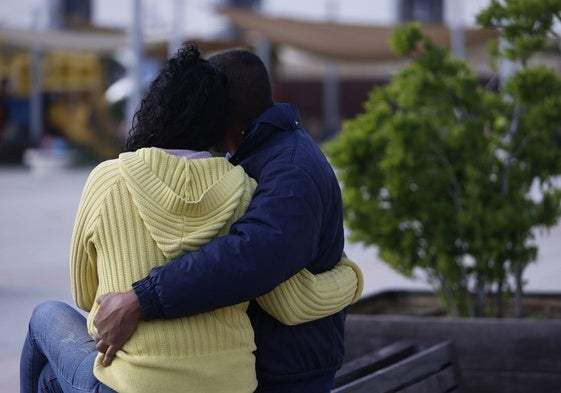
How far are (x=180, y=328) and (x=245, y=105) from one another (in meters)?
0.65

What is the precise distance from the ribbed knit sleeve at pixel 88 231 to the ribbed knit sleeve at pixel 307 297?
0.43m

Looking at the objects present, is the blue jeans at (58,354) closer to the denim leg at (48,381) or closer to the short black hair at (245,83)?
the denim leg at (48,381)

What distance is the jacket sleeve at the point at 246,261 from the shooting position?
101 inches

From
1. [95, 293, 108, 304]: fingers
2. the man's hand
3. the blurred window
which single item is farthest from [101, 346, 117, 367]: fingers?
the blurred window

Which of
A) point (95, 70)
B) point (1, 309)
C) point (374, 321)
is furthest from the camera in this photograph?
point (95, 70)

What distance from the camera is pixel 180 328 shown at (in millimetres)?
2600

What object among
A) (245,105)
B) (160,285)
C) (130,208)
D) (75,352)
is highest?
(245,105)

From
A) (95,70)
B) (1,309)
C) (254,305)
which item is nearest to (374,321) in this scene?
(254,305)

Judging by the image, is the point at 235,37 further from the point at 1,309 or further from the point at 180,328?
the point at 180,328

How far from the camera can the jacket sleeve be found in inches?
101

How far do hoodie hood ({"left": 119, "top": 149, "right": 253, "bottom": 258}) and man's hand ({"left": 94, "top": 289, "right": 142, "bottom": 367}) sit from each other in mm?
145

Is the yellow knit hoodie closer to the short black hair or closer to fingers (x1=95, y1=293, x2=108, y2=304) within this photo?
fingers (x1=95, y1=293, x2=108, y2=304)

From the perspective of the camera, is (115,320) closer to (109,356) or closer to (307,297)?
(109,356)

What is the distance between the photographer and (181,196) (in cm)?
262
